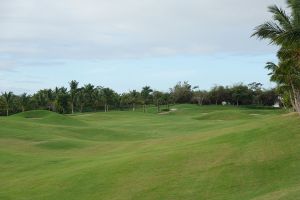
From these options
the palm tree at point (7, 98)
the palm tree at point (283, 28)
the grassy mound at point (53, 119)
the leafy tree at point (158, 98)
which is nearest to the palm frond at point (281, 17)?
the palm tree at point (283, 28)

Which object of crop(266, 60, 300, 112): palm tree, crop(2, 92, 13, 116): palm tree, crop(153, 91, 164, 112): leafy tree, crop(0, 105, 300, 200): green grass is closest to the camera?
crop(0, 105, 300, 200): green grass

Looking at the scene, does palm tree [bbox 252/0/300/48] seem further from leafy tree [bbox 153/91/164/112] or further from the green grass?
leafy tree [bbox 153/91/164/112]

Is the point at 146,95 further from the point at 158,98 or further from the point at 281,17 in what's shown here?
the point at 281,17

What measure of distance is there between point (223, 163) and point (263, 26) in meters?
7.03

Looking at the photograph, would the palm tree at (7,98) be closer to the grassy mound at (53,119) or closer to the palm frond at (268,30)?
the grassy mound at (53,119)

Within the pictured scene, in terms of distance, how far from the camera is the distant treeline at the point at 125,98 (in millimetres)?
112625

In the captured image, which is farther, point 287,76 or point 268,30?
point 287,76

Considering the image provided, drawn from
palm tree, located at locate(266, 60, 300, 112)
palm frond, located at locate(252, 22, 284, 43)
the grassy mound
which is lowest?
the grassy mound

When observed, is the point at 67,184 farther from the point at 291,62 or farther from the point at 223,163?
the point at 291,62

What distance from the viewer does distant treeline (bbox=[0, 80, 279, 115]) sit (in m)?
113

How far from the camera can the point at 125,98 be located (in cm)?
13112

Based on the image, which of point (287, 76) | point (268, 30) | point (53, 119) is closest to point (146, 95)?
point (53, 119)

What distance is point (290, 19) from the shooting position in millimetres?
23234

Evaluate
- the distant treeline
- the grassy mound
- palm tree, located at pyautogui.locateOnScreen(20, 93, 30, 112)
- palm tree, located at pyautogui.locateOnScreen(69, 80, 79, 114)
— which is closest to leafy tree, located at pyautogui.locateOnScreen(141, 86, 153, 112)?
the distant treeline
